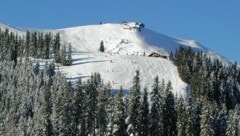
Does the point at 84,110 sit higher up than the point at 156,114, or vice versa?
the point at 84,110

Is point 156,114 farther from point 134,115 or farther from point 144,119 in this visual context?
point 134,115

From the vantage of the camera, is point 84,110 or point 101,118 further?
point 101,118

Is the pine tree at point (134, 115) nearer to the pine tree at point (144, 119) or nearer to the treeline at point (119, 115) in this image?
the treeline at point (119, 115)

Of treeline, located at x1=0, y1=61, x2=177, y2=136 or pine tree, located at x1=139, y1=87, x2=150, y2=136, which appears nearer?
treeline, located at x1=0, y1=61, x2=177, y2=136

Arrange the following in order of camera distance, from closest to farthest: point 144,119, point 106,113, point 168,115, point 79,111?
point 144,119 < point 168,115 < point 79,111 < point 106,113

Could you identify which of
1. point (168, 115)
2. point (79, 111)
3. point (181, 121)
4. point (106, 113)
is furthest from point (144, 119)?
point (79, 111)

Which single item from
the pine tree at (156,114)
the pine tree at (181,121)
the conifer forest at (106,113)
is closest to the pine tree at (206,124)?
the conifer forest at (106,113)

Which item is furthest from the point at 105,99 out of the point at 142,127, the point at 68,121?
the point at 142,127

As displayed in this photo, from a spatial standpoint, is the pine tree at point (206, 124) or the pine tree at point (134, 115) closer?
the pine tree at point (206, 124)

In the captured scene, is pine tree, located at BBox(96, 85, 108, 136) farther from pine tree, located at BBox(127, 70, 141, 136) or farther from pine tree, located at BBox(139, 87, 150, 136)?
pine tree, located at BBox(127, 70, 141, 136)

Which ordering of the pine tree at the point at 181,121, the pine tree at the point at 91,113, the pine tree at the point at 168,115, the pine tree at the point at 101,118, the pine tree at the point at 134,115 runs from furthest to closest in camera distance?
the pine tree at the point at 91,113
the pine tree at the point at 101,118
the pine tree at the point at 168,115
the pine tree at the point at 181,121
the pine tree at the point at 134,115

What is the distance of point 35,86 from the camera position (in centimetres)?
18200

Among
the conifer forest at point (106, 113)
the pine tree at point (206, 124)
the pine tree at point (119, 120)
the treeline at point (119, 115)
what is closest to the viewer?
the pine tree at point (119, 120)

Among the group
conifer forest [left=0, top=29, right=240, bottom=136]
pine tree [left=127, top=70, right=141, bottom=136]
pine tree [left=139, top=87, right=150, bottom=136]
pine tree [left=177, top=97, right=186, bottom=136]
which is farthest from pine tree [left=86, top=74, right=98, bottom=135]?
pine tree [left=127, top=70, right=141, bottom=136]
